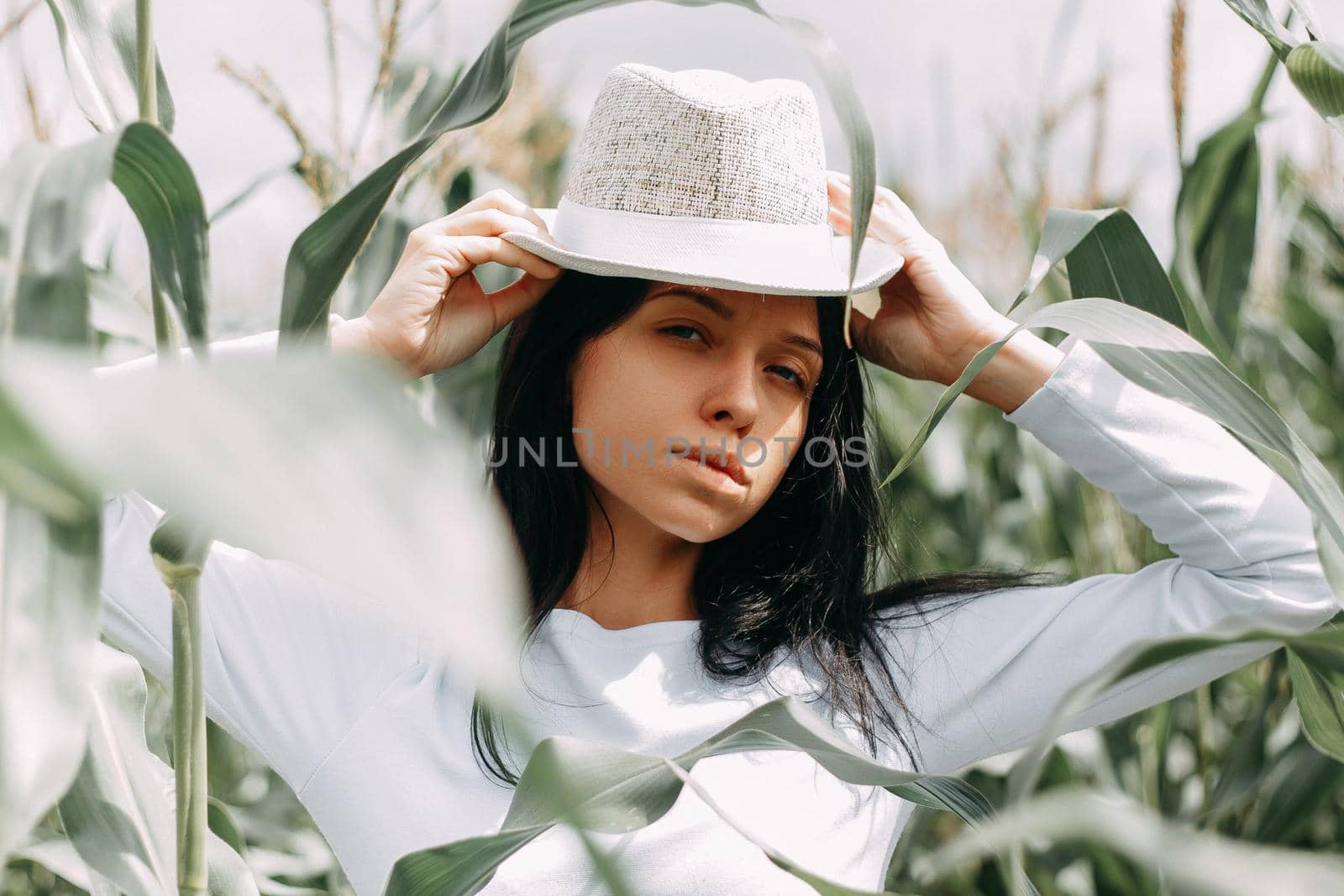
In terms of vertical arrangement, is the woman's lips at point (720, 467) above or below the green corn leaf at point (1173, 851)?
below

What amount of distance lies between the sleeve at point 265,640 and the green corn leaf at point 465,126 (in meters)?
0.35

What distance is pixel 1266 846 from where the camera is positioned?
1.15m

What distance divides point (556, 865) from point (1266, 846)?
2.49ft

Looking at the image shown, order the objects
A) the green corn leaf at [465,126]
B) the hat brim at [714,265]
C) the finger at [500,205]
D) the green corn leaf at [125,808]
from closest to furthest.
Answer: the green corn leaf at [465,126] → the green corn leaf at [125,808] → the hat brim at [714,265] → the finger at [500,205]

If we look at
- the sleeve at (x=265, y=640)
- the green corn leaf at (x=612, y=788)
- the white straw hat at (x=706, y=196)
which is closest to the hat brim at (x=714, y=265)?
the white straw hat at (x=706, y=196)

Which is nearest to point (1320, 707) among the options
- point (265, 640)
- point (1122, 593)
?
point (1122, 593)

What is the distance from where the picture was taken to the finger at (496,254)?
2.85 ft

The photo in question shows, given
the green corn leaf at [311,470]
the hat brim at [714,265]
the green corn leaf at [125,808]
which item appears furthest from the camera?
the hat brim at [714,265]

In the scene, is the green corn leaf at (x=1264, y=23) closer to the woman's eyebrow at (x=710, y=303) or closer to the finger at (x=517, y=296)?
the woman's eyebrow at (x=710, y=303)

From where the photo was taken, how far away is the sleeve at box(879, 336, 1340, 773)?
0.86 m

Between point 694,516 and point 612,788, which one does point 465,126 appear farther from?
point 694,516

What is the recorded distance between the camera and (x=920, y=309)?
3.15ft

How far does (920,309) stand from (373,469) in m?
0.79

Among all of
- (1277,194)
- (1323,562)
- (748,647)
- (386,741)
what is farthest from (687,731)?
(1277,194)
